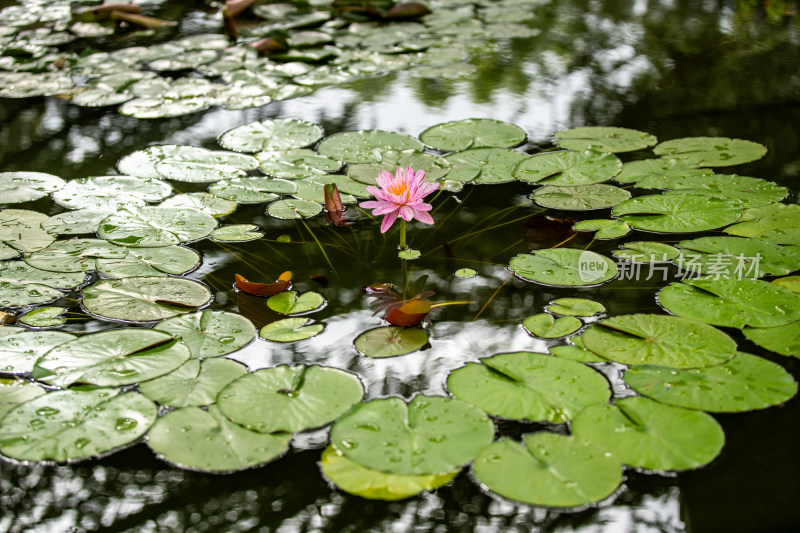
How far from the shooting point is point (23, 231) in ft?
6.65

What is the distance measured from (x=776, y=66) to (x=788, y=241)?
1.87 meters

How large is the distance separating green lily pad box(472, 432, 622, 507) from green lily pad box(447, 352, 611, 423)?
76 mm

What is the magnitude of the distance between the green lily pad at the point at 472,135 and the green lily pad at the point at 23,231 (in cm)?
131

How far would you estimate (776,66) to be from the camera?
3.36m

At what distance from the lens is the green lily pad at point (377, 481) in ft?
3.94

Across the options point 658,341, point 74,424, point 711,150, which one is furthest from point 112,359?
point 711,150

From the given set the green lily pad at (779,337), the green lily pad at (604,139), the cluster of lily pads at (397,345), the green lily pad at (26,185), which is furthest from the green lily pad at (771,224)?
the green lily pad at (26,185)

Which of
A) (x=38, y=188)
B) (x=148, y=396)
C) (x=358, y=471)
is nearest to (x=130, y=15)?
(x=38, y=188)

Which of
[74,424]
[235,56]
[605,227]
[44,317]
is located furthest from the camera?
[235,56]

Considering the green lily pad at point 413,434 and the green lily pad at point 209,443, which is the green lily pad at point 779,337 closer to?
the green lily pad at point 413,434

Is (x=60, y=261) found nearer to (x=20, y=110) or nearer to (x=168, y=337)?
(x=168, y=337)

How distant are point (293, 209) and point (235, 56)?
177 centimetres

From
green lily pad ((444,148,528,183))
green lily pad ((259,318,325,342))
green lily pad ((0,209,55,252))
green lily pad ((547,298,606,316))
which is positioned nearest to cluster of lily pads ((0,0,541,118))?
green lily pad ((0,209,55,252))

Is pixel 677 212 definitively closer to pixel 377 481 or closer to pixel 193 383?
pixel 377 481
